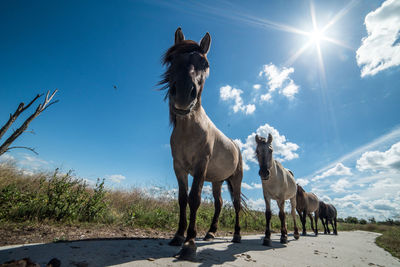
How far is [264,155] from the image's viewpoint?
5.42 metres

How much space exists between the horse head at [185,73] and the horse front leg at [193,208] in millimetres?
1034

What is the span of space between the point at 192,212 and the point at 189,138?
110 centimetres

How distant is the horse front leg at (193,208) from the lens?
2.21 metres

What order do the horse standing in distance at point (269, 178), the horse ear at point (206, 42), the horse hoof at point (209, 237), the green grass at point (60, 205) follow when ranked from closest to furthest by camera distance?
the horse ear at point (206, 42), the green grass at point (60, 205), the horse hoof at point (209, 237), the horse standing in distance at point (269, 178)

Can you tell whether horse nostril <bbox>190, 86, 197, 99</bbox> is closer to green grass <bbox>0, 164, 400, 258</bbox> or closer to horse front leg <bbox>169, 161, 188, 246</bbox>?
horse front leg <bbox>169, 161, 188, 246</bbox>

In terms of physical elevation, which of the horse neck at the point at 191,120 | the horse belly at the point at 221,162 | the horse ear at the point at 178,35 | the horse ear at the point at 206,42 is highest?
the horse ear at the point at 178,35

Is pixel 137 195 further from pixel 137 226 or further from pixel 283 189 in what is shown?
pixel 283 189

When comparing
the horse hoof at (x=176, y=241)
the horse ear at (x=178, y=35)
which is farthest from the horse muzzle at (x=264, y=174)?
the horse ear at (x=178, y=35)

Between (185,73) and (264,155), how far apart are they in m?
4.08

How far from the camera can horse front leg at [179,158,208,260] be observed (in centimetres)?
221

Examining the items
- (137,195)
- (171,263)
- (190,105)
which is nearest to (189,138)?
Answer: (190,105)

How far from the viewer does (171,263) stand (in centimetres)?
192

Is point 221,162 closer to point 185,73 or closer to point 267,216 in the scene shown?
point 185,73

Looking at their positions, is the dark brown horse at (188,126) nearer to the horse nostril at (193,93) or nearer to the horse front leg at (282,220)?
the horse nostril at (193,93)
